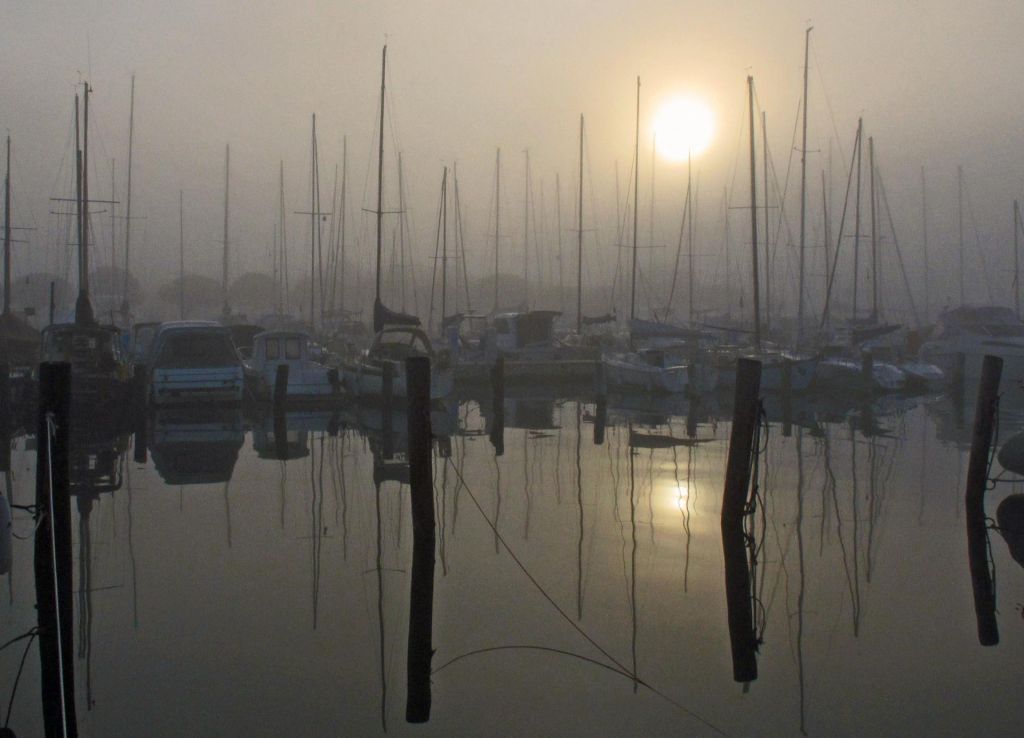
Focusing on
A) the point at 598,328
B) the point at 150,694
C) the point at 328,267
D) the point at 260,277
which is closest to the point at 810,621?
the point at 150,694

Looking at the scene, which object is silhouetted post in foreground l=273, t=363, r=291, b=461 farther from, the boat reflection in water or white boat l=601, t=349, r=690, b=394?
white boat l=601, t=349, r=690, b=394

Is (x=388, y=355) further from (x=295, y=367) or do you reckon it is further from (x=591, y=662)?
(x=591, y=662)

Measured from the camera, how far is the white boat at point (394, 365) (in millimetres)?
31922

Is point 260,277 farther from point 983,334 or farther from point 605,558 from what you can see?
point 605,558

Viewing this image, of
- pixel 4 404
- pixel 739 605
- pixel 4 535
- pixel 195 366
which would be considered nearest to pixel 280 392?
pixel 195 366

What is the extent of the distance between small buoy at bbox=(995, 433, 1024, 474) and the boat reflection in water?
11833mm

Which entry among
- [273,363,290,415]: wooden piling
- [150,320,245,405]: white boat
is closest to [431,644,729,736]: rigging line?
[273,363,290,415]: wooden piling

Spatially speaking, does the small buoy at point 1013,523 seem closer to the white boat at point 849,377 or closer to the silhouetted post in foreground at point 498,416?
the silhouetted post in foreground at point 498,416

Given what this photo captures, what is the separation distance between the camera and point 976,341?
4581cm

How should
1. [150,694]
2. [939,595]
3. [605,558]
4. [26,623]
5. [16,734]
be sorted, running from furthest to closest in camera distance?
[605,558]
[939,595]
[26,623]
[150,694]
[16,734]

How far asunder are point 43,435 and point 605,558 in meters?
5.90

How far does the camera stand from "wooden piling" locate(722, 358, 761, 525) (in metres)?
12.2

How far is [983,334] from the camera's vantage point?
46.3 metres

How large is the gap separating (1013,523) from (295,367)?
2385 cm
